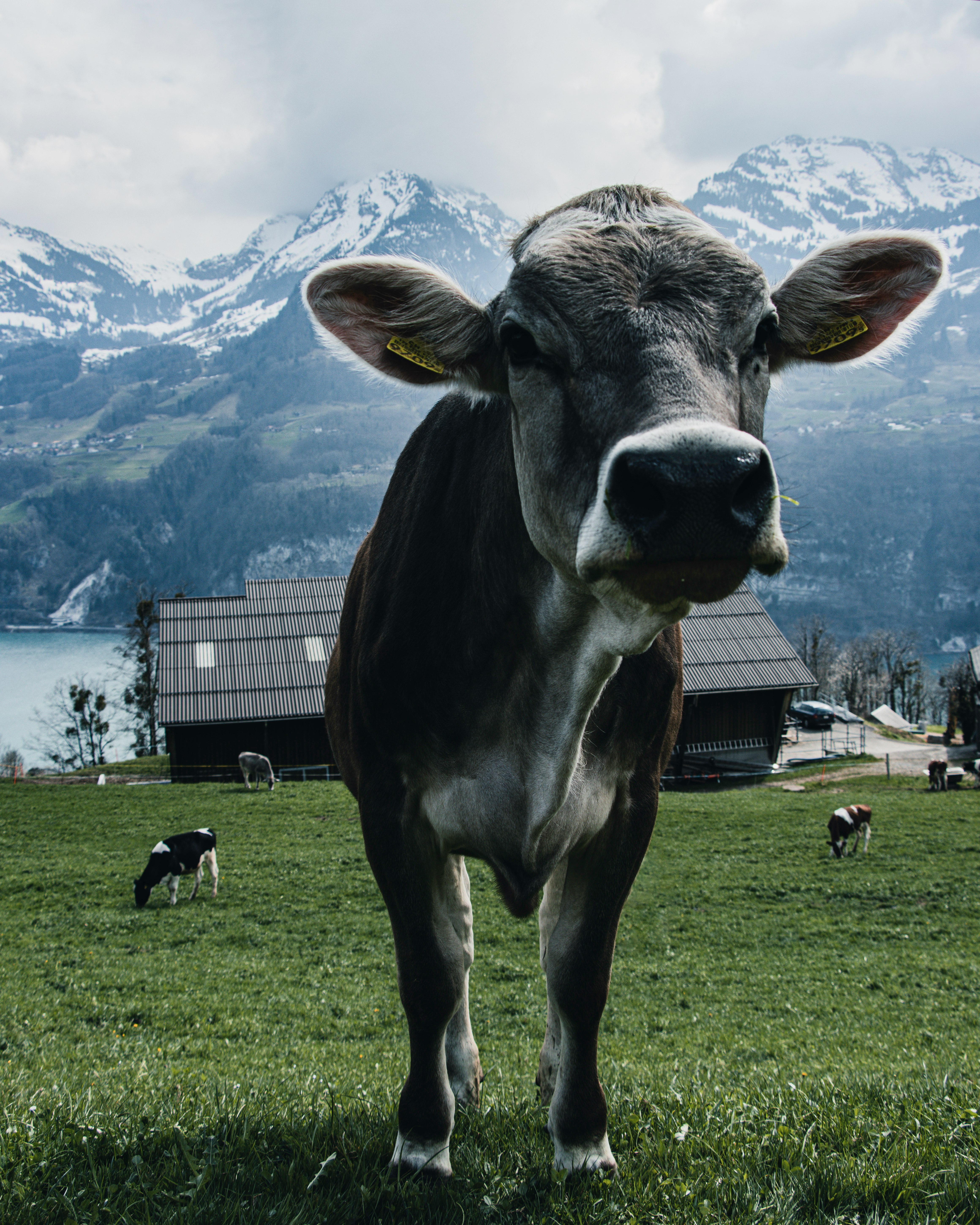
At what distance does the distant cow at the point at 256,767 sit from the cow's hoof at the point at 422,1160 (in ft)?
96.1

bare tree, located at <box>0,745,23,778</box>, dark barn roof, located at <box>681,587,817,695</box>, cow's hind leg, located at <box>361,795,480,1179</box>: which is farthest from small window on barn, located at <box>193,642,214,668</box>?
cow's hind leg, located at <box>361,795,480,1179</box>

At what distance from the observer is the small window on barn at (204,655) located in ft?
133

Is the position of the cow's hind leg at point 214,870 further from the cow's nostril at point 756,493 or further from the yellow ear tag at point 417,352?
the cow's nostril at point 756,493

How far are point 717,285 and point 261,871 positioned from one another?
2001 cm

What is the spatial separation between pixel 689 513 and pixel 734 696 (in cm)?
4309

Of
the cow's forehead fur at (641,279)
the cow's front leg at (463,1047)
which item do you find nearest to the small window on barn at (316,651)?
the cow's front leg at (463,1047)

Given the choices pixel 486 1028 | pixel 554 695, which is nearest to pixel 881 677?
pixel 486 1028

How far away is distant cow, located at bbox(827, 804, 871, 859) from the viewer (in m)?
22.6

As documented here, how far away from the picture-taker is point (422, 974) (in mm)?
3709

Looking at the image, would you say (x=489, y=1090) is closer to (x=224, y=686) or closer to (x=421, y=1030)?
(x=421, y=1030)

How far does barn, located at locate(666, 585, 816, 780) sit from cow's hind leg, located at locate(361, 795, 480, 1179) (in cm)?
3901

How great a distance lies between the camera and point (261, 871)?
20312mm

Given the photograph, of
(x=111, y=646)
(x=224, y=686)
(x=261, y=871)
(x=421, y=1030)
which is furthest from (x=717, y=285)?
(x=111, y=646)

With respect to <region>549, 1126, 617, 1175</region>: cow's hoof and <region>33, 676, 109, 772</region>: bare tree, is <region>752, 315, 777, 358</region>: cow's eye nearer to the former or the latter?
<region>549, 1126, 617, 1175</region>: cow's hoof
